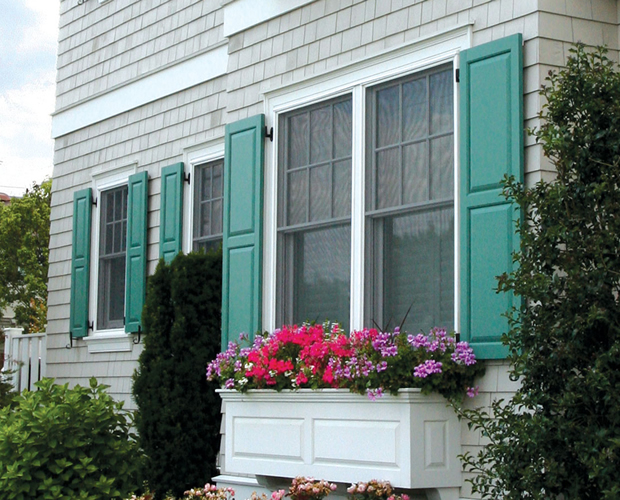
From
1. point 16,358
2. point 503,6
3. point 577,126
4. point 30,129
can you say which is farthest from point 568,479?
point 30,129

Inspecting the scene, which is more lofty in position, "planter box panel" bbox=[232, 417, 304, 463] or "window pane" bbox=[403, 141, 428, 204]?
"window pane" bbox=[403, 141, 428, 204]

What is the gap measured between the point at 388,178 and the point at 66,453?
3.54 metres

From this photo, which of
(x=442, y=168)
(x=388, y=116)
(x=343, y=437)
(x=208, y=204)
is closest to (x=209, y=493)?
(x=343, y=437)

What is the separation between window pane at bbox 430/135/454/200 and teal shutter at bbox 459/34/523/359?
192mm

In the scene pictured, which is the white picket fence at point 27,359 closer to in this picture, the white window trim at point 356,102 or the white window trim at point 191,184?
the white window trim at point 191,184

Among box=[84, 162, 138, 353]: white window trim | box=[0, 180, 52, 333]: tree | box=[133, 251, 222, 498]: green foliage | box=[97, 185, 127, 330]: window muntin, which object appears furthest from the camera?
box=[0, 180, 52, 333]: tree

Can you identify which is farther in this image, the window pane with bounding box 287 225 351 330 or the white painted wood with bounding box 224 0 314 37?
the white painted wood with bounding box 224 0 314 37

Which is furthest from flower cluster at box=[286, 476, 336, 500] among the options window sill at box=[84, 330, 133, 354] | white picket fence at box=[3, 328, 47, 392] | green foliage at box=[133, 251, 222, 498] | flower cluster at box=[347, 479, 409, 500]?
white picket fence at box=[3, 328, 47, 392]

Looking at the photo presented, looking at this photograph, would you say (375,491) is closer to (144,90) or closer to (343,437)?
(343,437)

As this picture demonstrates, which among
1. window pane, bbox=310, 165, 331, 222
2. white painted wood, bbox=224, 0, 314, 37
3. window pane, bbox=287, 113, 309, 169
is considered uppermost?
white painted wood, bbox=224, 0, 314, 37

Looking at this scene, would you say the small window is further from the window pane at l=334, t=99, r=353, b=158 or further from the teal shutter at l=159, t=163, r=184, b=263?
the window pane at l=334, t=99, r=353, b=158

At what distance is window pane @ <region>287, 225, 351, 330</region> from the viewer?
21.3ft

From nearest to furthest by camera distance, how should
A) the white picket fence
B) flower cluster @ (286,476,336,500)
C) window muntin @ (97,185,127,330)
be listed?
flower cluster @ (286,476,336,500) → window muntin @ (97,185,127,330) → the white picket fence

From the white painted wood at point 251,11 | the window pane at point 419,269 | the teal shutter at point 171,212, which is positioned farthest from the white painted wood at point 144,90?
the window pane at point 419,269
